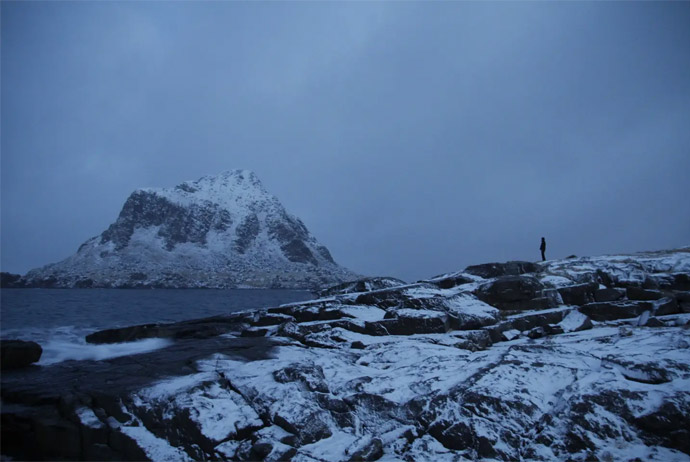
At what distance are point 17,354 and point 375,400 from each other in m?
13.7

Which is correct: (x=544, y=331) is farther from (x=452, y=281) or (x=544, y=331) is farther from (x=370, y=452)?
(x=370, y=452)

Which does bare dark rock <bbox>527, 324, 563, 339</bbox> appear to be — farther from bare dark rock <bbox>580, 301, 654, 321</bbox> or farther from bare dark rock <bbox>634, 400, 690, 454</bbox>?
bare dark rock <bbox>634, 400, 690, 454</bbox>

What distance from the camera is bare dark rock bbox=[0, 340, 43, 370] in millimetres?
12742

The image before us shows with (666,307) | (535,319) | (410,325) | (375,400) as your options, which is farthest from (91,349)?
(666,307)

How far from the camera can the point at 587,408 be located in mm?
8781

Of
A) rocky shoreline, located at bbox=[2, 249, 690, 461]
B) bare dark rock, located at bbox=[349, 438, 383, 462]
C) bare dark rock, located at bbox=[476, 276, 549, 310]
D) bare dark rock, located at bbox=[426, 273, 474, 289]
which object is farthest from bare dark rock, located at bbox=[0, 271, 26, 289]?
bare dark rock, located at bbox=[349, 438, 383, 462]

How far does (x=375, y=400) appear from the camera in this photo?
32.8 ft

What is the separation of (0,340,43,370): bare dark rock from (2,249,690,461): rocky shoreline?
0.74 m

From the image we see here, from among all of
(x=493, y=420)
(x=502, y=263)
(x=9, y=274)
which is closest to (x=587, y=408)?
(x=493, y=420)

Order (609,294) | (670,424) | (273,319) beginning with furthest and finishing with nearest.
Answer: (273,319), (609,294), (670,424)

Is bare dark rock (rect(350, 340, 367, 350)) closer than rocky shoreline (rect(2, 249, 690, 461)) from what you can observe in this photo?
No

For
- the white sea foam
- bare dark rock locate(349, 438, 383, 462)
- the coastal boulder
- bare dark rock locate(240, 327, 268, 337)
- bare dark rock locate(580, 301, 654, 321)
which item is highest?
the coastal boulder

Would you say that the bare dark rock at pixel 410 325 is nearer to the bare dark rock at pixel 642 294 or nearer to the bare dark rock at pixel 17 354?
the bare dark rock at pixel 642 294

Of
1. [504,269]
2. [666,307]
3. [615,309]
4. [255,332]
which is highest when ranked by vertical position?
[504,269]
